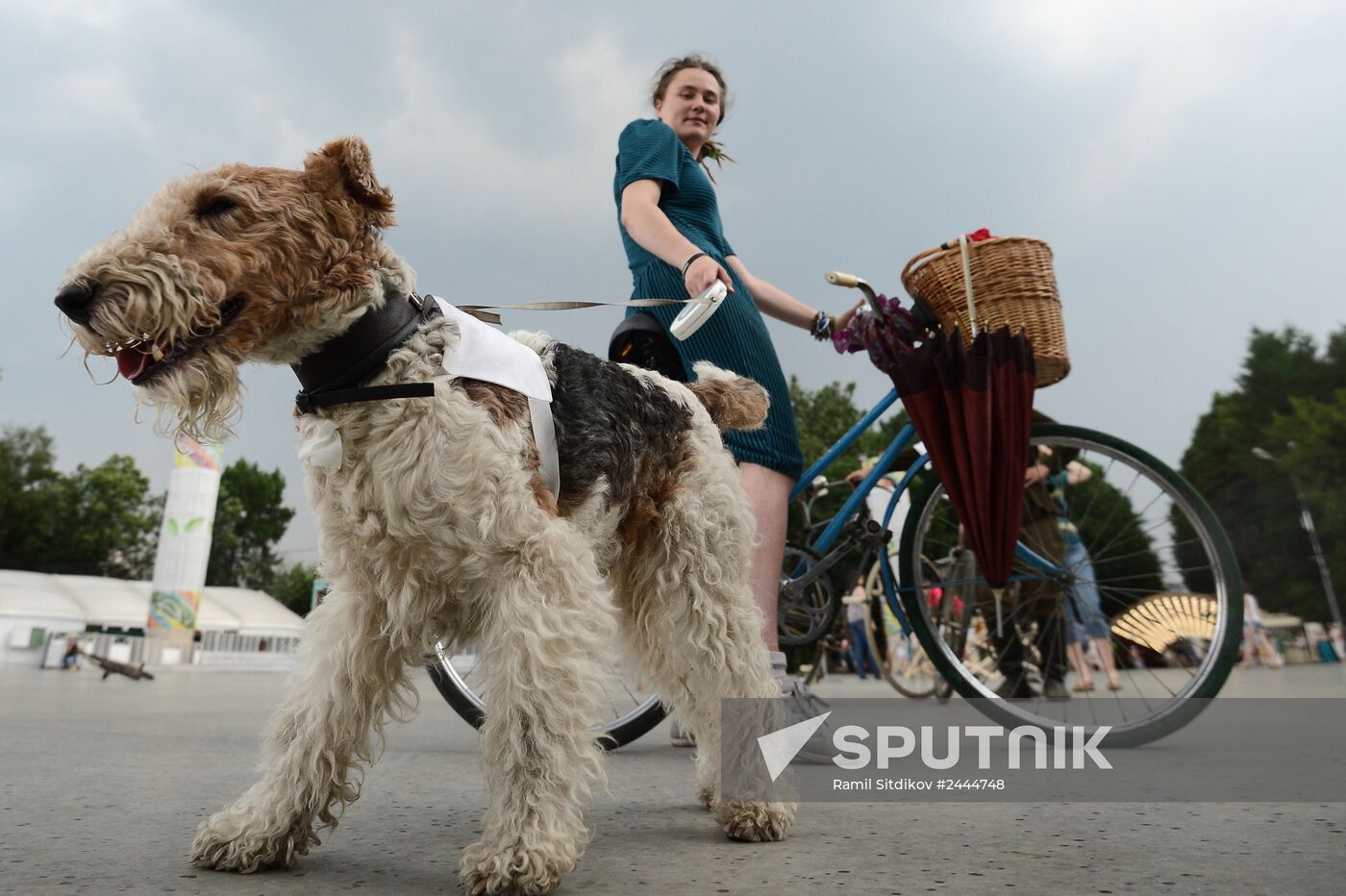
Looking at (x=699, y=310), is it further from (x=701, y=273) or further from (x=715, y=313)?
(x=715, y=313)

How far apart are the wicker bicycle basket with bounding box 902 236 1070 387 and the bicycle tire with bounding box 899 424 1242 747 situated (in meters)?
0.52

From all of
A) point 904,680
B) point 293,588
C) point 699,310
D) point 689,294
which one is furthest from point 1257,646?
point 293,588

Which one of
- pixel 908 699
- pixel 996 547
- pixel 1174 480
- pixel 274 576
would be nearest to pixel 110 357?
pixel 996 547

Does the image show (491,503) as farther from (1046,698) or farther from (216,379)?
(1046,698)

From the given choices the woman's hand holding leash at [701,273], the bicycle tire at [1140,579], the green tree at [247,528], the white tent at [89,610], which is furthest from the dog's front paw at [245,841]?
the green tree at [247,528]

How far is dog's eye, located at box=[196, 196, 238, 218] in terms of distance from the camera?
6.80 ft

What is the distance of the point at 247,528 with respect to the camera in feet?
216

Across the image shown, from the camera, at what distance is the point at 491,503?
6.85 feet

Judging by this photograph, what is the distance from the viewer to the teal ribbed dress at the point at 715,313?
371 cm

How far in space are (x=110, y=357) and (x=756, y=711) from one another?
1878 mm

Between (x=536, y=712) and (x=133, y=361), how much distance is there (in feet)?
3.69

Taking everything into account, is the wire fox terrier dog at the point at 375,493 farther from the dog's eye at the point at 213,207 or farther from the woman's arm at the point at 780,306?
the woman's arm at the point at 780,306

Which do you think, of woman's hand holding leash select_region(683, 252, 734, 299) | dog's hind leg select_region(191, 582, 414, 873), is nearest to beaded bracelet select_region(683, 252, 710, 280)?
woman's hand holding leash select_region(683, 252, 734, 299)

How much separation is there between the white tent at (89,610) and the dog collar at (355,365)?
33937 mm
